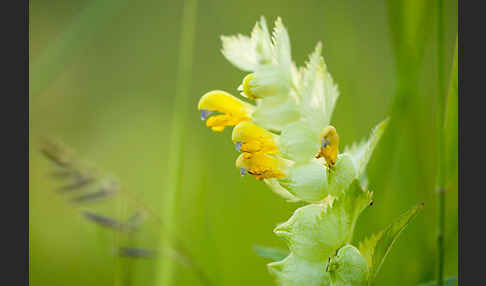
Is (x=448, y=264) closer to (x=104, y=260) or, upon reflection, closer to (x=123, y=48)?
(x=104, y=260)

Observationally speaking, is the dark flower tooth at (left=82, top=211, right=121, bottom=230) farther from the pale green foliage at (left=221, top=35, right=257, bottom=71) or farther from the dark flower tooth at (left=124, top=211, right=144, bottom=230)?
the pale green foliage at (left=221, top=35, right=257, bottom=71)

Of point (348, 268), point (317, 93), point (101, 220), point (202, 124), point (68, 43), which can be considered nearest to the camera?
point (348, 268)

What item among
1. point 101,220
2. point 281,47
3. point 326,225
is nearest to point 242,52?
point 281,47

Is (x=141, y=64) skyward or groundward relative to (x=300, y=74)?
skyward

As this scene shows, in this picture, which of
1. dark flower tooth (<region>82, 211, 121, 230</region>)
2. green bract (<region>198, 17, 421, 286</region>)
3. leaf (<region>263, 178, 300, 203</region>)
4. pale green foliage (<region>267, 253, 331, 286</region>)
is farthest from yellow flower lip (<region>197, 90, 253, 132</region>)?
dark flower tooth (<region>82, 211, 121, 230</region>)

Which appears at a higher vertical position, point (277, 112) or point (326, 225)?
point (277, 112)

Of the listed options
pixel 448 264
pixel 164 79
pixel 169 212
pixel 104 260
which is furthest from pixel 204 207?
pixel 164 79

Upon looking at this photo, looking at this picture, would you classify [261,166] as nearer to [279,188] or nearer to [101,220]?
[279,188]

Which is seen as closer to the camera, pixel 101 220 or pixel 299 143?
pixel 299 143
